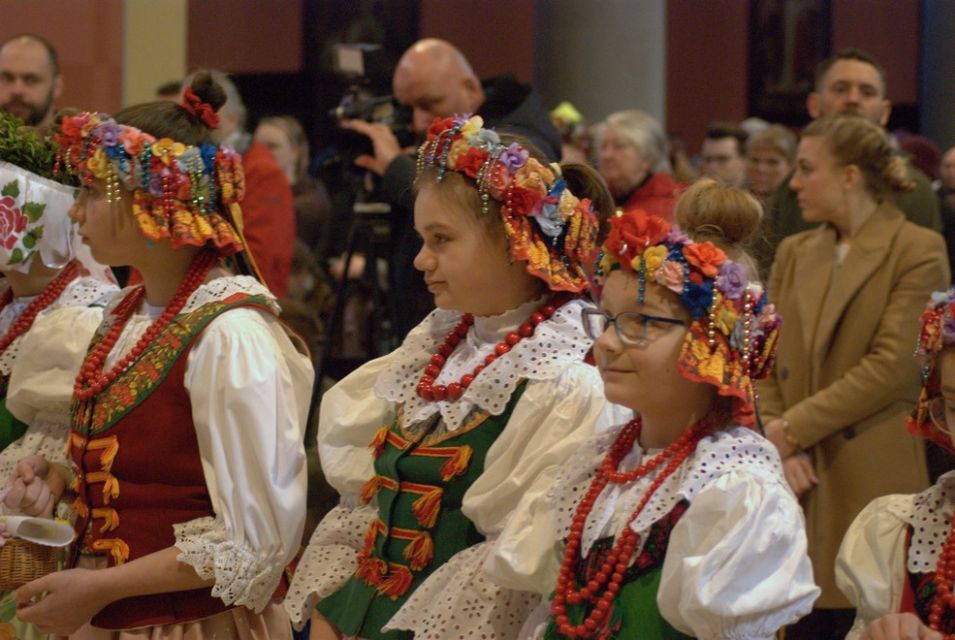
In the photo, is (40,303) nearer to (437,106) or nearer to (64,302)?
(64,302)

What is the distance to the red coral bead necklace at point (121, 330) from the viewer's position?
262 cm

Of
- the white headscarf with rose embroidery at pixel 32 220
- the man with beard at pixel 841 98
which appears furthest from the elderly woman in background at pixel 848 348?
the white headscarf with rose embroidery at pixel 32 220

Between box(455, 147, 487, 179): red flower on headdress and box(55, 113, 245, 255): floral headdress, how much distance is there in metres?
0.47

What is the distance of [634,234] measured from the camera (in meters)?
2.18

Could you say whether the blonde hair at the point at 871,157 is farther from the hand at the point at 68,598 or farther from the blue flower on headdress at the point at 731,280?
the hand at the point at 68,598

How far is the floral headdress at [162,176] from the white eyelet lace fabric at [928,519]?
1.23 metres

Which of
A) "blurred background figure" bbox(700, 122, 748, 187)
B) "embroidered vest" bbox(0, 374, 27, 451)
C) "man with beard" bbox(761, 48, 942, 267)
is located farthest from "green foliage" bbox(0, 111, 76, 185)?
"blurred background figure" bbox(700, 122, 748, 187)

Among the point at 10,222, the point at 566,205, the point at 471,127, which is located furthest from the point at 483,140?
the point at 10,222

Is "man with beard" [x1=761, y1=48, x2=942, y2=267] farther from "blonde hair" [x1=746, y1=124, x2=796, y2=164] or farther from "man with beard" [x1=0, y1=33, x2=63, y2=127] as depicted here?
"man with beard" [x1=0, y1=33, x2=63, y2=127]

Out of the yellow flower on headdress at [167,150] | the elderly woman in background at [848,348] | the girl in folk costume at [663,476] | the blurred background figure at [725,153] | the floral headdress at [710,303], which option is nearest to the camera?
the girl in folk costume at [663,476]

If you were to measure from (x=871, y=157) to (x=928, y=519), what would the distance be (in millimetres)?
1783

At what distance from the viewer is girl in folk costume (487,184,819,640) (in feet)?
6.63

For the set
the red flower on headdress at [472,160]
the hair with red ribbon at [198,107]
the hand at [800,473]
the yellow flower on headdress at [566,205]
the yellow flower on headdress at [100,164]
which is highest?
the hair with red ribbon at [198,107]

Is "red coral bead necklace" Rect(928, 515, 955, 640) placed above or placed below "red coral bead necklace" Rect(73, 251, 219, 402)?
below
